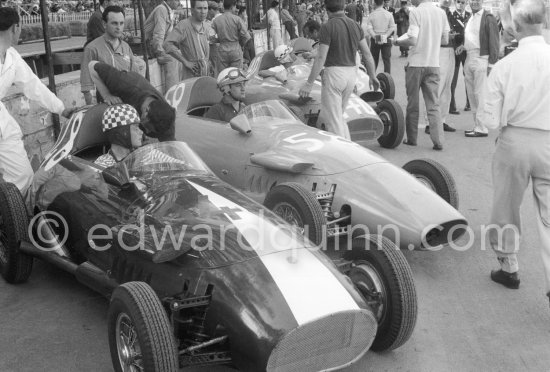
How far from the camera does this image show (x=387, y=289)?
3.85 metres

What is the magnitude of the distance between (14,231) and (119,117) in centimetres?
111

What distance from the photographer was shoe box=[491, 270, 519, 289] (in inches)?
199

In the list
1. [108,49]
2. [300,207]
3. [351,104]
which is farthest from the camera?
[351,104]

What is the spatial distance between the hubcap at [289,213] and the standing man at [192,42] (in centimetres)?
530

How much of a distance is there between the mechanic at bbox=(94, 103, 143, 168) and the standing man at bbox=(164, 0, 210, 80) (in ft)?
17.1

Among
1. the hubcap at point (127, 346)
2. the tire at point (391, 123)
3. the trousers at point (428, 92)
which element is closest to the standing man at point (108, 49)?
the tire at point (391, 123)

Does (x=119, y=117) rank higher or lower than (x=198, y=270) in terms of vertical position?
higher

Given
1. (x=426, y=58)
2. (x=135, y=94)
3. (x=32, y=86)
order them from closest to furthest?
(x=32, y=86), (x=135, y=94), (x=426, y=58)

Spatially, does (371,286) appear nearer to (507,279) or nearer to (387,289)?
(387,289)

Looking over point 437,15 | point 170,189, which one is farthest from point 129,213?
point 437,15

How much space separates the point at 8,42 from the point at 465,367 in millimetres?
4302

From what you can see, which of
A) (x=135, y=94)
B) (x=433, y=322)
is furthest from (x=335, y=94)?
(x=433, y=322)

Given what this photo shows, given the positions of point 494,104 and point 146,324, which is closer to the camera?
point 146,324

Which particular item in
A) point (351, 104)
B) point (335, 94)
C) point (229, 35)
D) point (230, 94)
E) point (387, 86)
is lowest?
point (387, 86)
